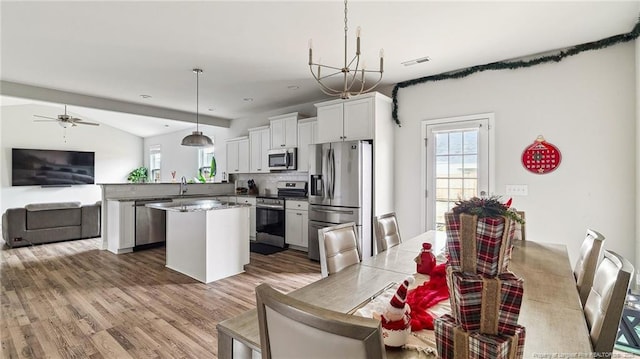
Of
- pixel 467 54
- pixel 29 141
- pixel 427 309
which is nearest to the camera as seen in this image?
pixel 427 309

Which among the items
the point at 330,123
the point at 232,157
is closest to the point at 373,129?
the point at 330,123

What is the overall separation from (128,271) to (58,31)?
2870 mm

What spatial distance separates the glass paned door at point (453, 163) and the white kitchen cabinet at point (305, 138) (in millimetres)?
1867

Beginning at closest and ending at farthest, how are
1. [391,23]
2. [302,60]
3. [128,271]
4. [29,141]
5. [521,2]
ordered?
[521,2]
[391,23]
[302,60]
[128,271]
[29,141]

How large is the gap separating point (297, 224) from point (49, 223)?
15.5ft

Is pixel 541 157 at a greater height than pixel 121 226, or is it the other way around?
pixel 541 157

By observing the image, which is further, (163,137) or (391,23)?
(163,137)

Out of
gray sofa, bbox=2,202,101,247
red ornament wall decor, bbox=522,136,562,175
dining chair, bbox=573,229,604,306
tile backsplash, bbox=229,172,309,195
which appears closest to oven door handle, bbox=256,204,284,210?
tile backsplash, bbox=229,172,309,195

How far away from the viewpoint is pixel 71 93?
482cm

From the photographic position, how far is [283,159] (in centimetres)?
548

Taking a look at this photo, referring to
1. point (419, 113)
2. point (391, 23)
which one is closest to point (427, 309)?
point (391, 23)

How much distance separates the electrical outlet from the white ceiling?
1502 millimetres

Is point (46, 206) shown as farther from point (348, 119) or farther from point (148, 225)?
point (348, 119)

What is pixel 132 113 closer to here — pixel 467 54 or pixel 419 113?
pixel 419 113
